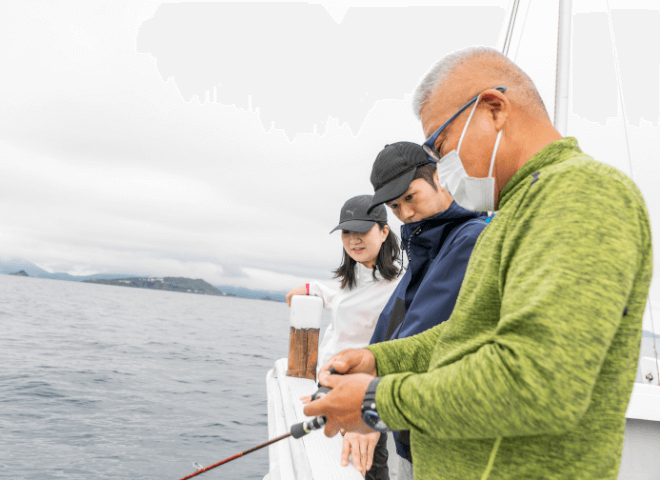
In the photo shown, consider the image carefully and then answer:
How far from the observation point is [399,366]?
1.37m

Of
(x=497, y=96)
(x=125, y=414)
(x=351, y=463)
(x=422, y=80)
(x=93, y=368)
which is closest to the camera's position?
(x=497, y=96)

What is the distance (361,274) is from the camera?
9.52 ft

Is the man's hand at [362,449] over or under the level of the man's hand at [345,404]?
under

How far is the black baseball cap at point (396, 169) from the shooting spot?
2068mm

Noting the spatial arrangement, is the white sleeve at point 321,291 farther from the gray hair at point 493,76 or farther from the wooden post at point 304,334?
the gray hair at point 493,76

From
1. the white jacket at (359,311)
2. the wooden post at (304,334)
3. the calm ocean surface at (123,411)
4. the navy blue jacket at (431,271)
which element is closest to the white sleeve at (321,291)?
the wooden post at (304,334)

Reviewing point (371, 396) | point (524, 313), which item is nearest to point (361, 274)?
point (371, 396)

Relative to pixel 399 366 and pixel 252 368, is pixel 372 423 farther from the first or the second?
pixel 252 368

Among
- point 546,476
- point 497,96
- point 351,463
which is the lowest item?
point 351,463

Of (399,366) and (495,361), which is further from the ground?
(495,361)

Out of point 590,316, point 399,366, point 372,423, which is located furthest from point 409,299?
point 590,316

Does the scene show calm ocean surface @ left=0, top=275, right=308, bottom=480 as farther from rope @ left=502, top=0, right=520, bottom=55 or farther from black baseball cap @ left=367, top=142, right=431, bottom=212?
rope @ left=502, top=0, right=520, bottom=55

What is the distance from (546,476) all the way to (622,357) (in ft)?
0.83

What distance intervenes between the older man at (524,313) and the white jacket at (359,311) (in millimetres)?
1592
